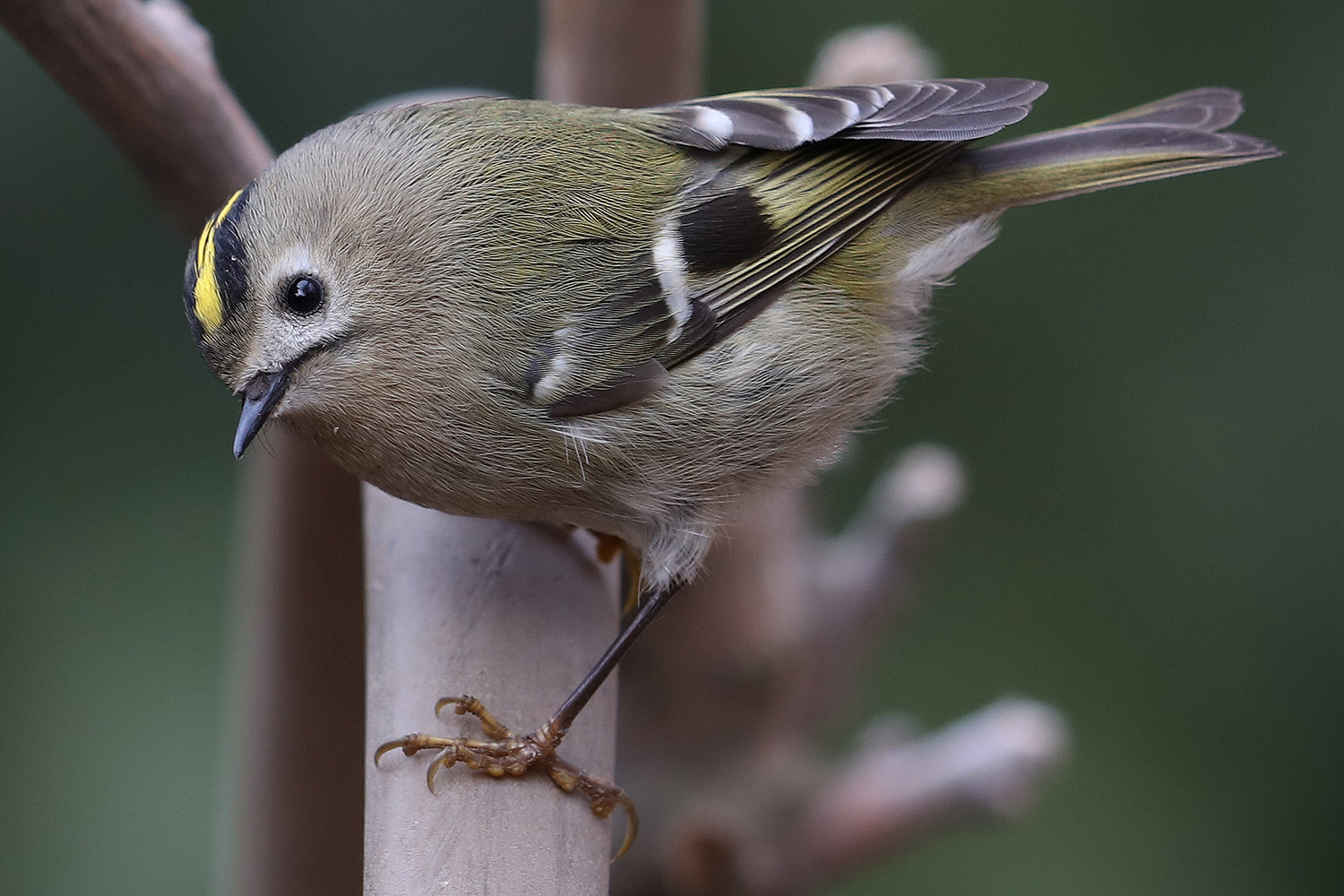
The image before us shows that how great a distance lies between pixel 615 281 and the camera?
3.93 feet

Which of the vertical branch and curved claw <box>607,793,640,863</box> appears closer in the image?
the vertical branch

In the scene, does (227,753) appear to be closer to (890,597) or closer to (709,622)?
(709,622)

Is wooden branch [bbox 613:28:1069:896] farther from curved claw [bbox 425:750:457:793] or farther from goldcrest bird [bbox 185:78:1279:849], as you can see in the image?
curved claw [bbox 425:750:457:793]

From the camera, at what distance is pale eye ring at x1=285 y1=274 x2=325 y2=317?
1.10m

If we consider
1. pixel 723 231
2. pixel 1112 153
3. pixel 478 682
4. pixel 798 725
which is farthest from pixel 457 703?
pixel 798 725

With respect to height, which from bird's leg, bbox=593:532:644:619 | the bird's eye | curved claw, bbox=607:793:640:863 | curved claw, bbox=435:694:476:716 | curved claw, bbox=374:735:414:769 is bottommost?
curved claw, bbox=607:793:640:863

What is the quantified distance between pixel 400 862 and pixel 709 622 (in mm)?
1020

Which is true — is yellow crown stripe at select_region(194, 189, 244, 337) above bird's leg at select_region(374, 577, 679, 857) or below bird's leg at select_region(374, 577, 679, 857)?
above

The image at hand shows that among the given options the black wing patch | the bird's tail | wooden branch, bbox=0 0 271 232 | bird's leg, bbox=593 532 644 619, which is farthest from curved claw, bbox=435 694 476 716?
A: the bird's tail

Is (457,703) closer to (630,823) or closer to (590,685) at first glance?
(590,685)

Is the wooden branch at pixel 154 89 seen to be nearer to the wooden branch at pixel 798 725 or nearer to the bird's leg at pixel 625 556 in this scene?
the bird's leg at pixel 625 556

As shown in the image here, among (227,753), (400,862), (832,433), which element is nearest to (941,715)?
(227,753)

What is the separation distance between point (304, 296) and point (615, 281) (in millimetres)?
272

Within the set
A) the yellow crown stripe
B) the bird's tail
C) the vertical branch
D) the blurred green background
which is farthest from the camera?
the blurred green background
